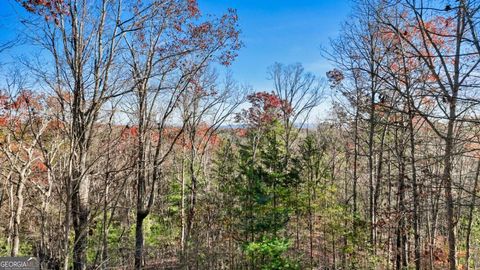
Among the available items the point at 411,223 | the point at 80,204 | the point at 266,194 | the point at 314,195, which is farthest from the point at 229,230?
the point at 80,204

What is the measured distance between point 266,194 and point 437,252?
5.70 m

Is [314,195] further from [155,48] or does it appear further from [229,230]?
[155,48]

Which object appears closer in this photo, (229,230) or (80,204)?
(80,204)

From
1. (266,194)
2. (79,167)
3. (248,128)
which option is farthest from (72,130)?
(248,128)

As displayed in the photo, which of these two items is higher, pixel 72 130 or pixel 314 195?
pixel 72 130

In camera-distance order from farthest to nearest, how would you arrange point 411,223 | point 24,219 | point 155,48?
point 24,219, point 411,223, point 155,48

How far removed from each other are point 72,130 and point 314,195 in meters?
9.38

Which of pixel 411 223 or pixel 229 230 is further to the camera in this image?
pixel 229 230

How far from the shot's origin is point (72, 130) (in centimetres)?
384

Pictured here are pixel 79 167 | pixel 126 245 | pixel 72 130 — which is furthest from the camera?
pixel 126 245

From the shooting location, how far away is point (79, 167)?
4102 millimetres

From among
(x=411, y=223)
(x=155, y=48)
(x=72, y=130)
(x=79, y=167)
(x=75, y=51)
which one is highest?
(x=155, y=48)

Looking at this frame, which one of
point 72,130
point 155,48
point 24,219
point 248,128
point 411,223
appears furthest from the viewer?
point 248,128

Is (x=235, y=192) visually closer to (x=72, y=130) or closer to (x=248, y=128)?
(x=248, y=128)
